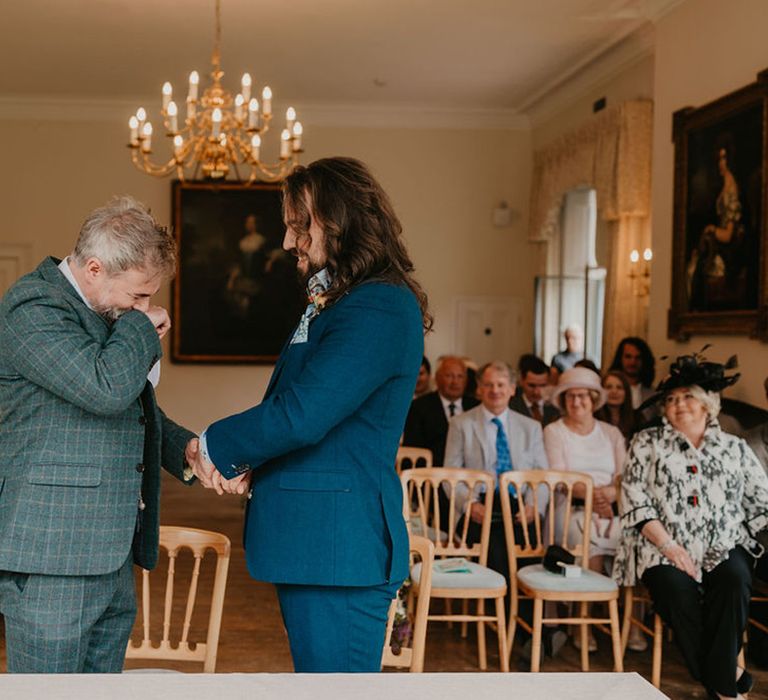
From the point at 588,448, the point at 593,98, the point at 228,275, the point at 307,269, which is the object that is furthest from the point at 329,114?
the point at 307,269

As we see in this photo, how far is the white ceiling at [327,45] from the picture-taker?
7.67m

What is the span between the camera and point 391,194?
11.3m

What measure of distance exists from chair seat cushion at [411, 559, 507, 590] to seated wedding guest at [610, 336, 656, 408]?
2968mm

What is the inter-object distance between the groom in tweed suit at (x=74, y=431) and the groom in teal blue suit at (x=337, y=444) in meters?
0.22

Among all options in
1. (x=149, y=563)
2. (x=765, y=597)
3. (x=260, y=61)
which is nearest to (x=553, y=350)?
(x=260, y=61)

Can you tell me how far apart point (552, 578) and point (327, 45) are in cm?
557

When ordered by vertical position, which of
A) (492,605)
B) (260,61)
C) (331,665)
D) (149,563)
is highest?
(260,61)

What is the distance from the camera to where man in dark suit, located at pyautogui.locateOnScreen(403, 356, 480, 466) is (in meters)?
6.70

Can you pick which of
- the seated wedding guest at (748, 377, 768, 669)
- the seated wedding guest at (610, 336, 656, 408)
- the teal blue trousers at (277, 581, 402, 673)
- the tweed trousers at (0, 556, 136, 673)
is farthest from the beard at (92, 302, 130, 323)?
the seated wedding guest at (610, 336, 656, 408)

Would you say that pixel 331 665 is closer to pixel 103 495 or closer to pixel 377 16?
pixel 103 495

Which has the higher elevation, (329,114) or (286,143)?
(329,114)

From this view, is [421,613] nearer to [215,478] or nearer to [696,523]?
[215,478]

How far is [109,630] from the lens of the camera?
7.38ft

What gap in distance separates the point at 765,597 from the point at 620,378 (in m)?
2.33
